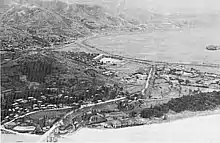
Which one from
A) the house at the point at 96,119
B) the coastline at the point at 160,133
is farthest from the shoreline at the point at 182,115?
the house at the point at 96,119

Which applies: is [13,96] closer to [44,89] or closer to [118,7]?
[44,89]

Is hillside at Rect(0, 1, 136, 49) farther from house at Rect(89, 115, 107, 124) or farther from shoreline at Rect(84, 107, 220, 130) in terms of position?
shoreline at Rect(84, 107, 220, 130)

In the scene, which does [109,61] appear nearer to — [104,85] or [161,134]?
[104,85]

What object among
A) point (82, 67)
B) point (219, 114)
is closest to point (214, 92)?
point (219, 114)

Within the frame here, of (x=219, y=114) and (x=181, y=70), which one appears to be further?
(x=181, y=70)

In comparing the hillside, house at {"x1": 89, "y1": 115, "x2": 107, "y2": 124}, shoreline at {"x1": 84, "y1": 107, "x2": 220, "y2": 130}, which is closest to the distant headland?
the hillside
